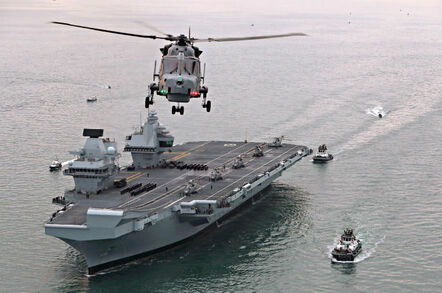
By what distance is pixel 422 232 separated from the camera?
224 feet

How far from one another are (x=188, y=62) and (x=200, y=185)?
20760mm

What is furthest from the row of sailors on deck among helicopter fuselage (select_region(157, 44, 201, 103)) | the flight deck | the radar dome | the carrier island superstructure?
helicopter fuselage (select_region(157, 44, 201, 103))

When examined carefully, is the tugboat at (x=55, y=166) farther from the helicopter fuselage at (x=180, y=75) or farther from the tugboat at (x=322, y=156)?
the helicopter fuselage at (x=180, y=75)

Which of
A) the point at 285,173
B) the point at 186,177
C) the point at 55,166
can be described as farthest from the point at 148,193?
the point at 285,173

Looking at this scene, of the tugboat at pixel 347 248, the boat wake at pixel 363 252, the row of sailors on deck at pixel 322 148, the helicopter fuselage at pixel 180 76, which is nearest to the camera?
the helicopter fuselage at pixel 180 76

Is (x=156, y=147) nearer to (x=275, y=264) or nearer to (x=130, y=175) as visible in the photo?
(x=130, y=175)

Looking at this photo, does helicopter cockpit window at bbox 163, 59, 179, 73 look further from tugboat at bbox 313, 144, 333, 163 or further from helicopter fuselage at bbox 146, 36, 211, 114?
tugboat at bbox 313, 144, 333, 163

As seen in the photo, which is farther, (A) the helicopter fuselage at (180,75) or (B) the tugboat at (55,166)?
(B) the tugboat at (55,166)

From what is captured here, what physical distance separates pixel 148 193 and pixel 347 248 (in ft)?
61.3

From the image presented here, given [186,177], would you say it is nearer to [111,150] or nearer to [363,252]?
[111,150]

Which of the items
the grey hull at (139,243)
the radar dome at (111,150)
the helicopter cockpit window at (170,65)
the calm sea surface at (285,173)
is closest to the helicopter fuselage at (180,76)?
the helicopter cockpit window at (170,65)

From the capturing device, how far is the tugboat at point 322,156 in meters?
93.4

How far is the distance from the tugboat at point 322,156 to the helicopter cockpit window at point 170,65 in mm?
43033

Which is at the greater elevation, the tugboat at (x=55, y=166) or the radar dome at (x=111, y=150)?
the radar dome at (x=111, y=150)
